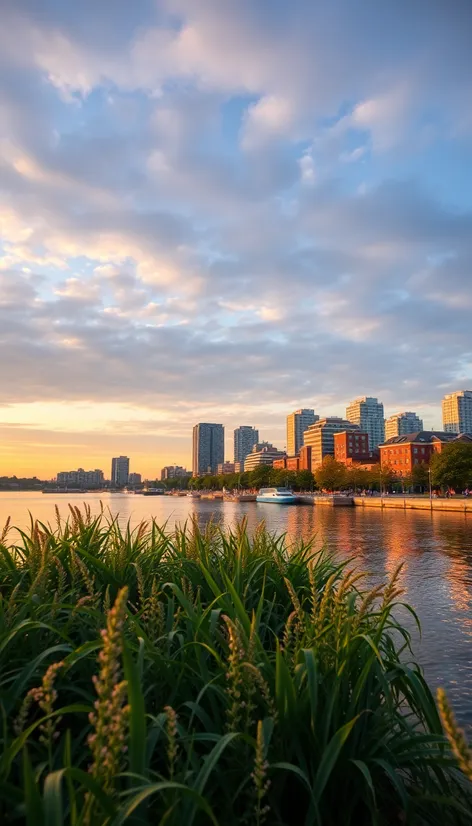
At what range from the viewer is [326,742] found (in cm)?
317

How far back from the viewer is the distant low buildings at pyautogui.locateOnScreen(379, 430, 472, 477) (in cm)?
14675

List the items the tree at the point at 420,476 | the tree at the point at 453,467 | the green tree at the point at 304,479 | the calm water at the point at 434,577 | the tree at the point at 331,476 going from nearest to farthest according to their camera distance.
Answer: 1. the calm water at the point at 434,577
2. the tree at the point at 453,467
3. the tree at the point at 420,476
4. the tree at the point at 331,476
5. the green tree at the point at 304,479

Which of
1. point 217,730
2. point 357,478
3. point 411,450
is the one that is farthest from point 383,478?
point 217,730

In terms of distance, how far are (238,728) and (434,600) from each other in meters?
16.2

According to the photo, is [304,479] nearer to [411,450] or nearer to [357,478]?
[411,450]

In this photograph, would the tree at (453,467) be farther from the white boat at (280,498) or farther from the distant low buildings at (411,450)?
the distant low buildings at (411,450)

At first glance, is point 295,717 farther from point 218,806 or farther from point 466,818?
point 466,818

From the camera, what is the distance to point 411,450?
5832 inches

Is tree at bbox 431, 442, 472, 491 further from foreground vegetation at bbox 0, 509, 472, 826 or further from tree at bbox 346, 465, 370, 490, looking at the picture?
foreground vegetation at bbox 0, 509, 472, 826

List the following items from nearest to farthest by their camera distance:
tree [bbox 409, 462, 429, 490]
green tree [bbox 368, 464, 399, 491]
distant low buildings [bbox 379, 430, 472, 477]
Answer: tree [bbox 409, 462, 429, 490]
green tree [bbox 368, 464, 399, 491]
distant low buildings [bbox 379, 430, 472, 477]

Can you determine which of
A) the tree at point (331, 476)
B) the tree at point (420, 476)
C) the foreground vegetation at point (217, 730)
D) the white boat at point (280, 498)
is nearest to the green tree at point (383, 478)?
the tree at point (420, 476)

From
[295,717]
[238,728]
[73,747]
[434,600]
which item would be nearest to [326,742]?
[295,717]

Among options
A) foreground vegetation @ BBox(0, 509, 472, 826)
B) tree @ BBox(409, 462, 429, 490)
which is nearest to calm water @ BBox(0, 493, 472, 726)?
foreground vegetation @ BBox(0, 509, 472, 826)

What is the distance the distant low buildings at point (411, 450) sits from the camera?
481ft
